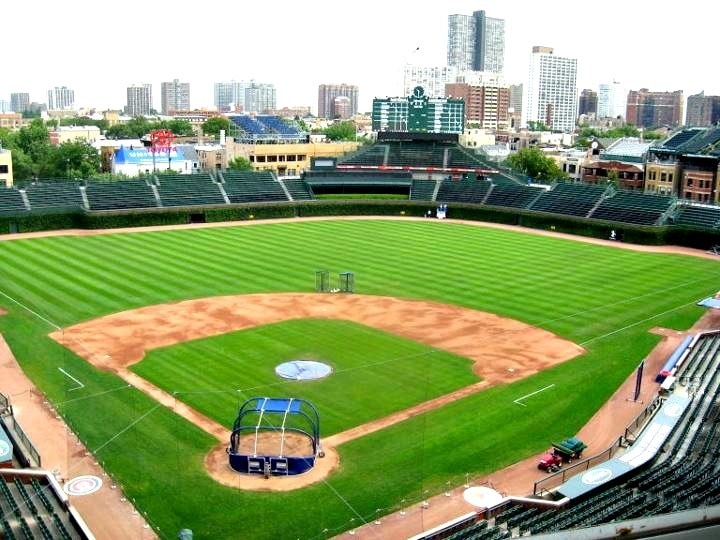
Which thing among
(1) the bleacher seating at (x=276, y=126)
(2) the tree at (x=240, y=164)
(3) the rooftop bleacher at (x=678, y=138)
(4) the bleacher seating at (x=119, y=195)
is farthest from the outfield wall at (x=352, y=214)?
(1) the bleacher seating at (x=276, y=126)

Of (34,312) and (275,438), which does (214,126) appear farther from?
(275,438)

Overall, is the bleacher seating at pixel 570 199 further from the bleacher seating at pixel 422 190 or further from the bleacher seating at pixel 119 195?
the bleacher seating at pixel 119 195

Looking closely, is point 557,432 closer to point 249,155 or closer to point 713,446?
point 713,446

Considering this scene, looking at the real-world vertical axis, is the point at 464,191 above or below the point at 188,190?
above

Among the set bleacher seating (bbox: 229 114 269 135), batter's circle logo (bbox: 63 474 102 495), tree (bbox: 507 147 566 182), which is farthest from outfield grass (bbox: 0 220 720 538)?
bleacher seating (bbox: 229 114 269 135)

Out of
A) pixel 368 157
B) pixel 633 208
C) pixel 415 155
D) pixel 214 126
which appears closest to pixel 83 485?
pixel 633 208

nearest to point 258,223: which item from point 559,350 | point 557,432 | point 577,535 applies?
point 559,350
